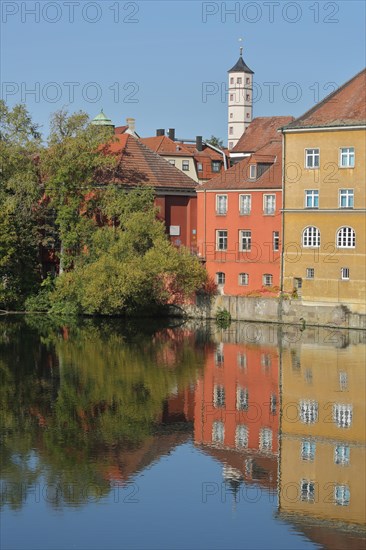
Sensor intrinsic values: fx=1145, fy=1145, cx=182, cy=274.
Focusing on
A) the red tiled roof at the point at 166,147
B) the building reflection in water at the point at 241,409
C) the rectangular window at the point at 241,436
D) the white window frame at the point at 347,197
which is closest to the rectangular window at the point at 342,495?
the building reflection in water at the point at 241,409

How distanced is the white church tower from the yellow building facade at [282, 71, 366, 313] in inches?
3298

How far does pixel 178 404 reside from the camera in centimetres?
3466

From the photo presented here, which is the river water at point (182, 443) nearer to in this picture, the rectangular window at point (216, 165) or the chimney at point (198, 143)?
the rectangular window at point (216, 165)

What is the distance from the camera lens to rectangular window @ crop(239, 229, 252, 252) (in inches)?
2272

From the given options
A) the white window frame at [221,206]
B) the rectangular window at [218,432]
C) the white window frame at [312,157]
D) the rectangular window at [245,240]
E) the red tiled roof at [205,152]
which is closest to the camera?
the rectangular window at [218,432]

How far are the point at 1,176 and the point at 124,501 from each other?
126 ft

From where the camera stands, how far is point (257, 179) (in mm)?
57750

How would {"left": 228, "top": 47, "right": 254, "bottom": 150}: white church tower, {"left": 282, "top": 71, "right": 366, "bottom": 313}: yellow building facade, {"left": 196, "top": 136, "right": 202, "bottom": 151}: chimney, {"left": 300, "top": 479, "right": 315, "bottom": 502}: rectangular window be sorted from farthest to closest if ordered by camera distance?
{"left": 228, "top": 47, "right": 254, "bottom": 150}: white church tower, {"left": 196, "top": 136, "right": 202, "bottom": 151}: chimney, {"left": 282, "top": 71, "right": 366, "bottom": 313}: yellow building facade, {"left": 300, "top": 479, "right": 315, "bottom": 502}: rectangular window

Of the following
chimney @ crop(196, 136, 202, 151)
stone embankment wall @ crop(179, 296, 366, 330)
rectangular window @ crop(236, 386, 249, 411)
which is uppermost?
chimney @ crop(196, 136, 202, 151)

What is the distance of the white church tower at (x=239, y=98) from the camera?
138000mm

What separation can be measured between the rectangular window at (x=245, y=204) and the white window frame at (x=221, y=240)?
1.41 meters

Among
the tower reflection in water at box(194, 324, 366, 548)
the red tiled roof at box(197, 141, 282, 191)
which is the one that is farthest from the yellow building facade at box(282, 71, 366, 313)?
the tower reflection in water at box(194, 324, 366, 548)

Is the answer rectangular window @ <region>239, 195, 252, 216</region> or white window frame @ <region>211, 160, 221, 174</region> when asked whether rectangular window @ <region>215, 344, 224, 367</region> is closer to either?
rectangular window @ <region>239, 195, 252, 216</region>

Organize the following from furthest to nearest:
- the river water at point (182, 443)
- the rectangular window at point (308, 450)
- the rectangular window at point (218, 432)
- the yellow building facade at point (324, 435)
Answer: the rectangular window at point (218, 432) → the rectangular window at point (308, 450) → the yellow building facade at point (324, 435) → the river water at point (182, 443)
